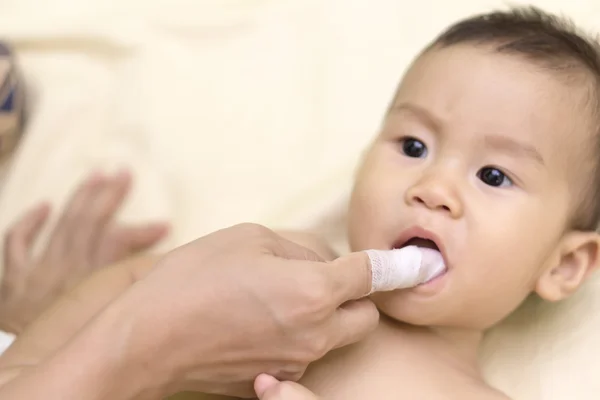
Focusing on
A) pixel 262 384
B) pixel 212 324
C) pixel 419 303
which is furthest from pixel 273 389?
pixel 419 303

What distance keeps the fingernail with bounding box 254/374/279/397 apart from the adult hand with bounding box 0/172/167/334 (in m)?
0.53

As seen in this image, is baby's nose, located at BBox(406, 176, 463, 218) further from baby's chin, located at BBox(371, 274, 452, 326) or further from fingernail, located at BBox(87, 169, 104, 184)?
fingernail, located at BBox(87, 169, 104, 184)

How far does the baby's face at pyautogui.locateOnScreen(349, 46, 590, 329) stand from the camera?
0.93 metres

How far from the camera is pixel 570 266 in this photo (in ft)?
3.44

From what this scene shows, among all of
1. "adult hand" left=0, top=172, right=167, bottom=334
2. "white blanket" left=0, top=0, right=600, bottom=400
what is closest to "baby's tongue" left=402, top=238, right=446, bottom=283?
"white blanket" left=0, top=0, right=600, bottom=400

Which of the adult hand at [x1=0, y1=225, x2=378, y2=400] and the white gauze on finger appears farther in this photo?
the white gauze on finger

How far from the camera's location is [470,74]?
988 millimetres

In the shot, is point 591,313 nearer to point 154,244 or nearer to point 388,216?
point 388,216

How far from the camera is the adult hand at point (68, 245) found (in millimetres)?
1239

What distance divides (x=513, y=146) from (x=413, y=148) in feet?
0.43

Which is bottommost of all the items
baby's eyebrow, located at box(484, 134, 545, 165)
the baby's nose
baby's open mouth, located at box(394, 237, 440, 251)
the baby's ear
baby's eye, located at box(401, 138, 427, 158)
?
the baby's ear

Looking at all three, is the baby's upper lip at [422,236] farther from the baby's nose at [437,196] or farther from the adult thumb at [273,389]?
the adult thumb at [273,389]

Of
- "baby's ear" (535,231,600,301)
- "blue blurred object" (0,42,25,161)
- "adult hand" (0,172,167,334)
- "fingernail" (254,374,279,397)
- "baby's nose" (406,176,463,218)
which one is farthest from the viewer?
"blue blurred object" (0,42,25,161)

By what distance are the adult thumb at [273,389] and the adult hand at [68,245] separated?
54 centimetres
